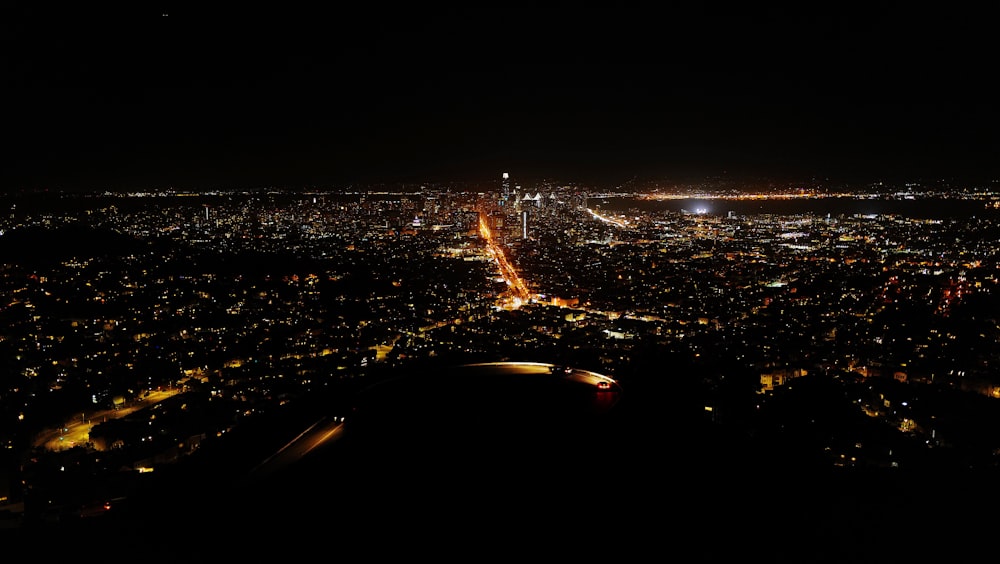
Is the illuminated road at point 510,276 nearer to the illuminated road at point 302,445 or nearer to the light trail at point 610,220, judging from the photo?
the light trail at point 610,220

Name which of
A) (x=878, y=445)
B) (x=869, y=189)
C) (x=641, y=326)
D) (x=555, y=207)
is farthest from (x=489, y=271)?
(x=869, y=189)

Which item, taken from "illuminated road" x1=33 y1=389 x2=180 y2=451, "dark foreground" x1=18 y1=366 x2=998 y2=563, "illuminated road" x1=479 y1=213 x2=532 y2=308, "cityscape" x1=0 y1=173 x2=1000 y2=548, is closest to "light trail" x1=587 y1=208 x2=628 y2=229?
"cityscape" x1=0 y1=173 x2=1000 y2=548

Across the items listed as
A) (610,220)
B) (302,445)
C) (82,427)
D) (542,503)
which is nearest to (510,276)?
(82,427)

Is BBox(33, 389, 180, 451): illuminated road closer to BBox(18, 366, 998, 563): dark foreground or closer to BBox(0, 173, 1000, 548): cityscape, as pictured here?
BBox(0, 173, 1000, 548): cityscape

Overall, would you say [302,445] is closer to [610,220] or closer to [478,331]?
[478,331]

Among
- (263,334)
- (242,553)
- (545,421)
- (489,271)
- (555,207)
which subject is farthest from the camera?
(555,207)

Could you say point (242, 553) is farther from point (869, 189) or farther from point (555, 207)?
point (869, 189)
